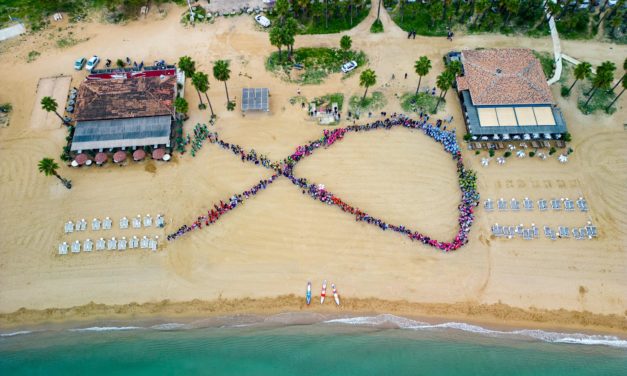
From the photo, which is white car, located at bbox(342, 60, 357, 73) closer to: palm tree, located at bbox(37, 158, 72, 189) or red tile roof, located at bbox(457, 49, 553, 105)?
red tile roof, located at bbox(457, 49, 553, 105)

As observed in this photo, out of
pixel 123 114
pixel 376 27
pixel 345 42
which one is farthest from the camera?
pixel 376 27

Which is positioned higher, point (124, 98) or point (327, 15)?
point (327, 15)

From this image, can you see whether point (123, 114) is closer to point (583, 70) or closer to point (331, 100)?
point (331, 100)

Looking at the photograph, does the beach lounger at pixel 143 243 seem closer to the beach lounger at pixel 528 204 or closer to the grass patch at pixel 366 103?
the grass patch at pixel 366 103

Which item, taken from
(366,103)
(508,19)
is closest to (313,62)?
(366,103)

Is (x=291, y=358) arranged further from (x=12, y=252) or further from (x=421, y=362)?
(x=12, y=252)

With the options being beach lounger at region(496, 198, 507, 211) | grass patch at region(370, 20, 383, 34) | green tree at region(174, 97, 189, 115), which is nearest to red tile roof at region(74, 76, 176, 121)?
green tree at region(174, 97, 189, 115)
